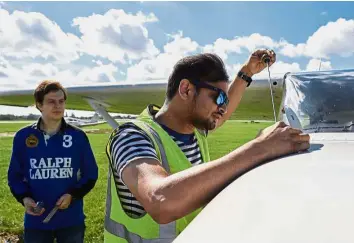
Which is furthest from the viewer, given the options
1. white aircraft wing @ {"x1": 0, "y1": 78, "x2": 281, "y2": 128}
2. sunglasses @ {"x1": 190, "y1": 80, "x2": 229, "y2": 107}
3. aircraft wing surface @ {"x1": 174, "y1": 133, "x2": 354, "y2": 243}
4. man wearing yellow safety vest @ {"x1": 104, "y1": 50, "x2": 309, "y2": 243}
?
white aircraft wing @ {"x1": 0, "y1": 78, "x2": 281, "y2": 128}

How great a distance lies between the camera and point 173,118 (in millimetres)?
1888

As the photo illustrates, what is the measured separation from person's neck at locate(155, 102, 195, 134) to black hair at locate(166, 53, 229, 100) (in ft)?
0.23

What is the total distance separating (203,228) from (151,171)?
332 mm

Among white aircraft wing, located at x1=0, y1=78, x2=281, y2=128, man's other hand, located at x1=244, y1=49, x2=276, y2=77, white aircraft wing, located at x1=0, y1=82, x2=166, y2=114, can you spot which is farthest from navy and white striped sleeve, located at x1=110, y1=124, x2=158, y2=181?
white aircraft wing, located at x1=0, y1=82, x2=166, y2=114

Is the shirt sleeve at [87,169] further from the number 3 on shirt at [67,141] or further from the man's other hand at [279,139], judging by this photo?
the man's other hand at [279,139]

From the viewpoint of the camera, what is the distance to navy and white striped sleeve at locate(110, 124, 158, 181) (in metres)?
1.47

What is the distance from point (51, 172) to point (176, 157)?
2.00m

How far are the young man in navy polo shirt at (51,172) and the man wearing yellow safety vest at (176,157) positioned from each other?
63.3 inches

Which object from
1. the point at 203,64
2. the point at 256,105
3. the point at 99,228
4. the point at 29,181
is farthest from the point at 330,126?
the point at 99,228

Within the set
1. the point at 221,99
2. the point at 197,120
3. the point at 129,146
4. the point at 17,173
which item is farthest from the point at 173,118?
the point at 17,173

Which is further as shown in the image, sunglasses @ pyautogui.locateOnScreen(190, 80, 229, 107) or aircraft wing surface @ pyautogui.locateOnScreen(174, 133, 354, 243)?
sunglasses @ pyautogui.locateOnScreen(190, 80, 229, 107)

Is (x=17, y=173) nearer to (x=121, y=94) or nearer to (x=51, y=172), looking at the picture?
(x=51, y=172)

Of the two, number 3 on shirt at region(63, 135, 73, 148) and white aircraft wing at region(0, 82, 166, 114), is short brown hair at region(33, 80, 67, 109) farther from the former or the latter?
white aircraft wing at region(0, 82, 166, 114)

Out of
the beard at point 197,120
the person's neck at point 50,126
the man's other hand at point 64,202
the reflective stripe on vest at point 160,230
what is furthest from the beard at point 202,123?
the person's neck at point 50,126
